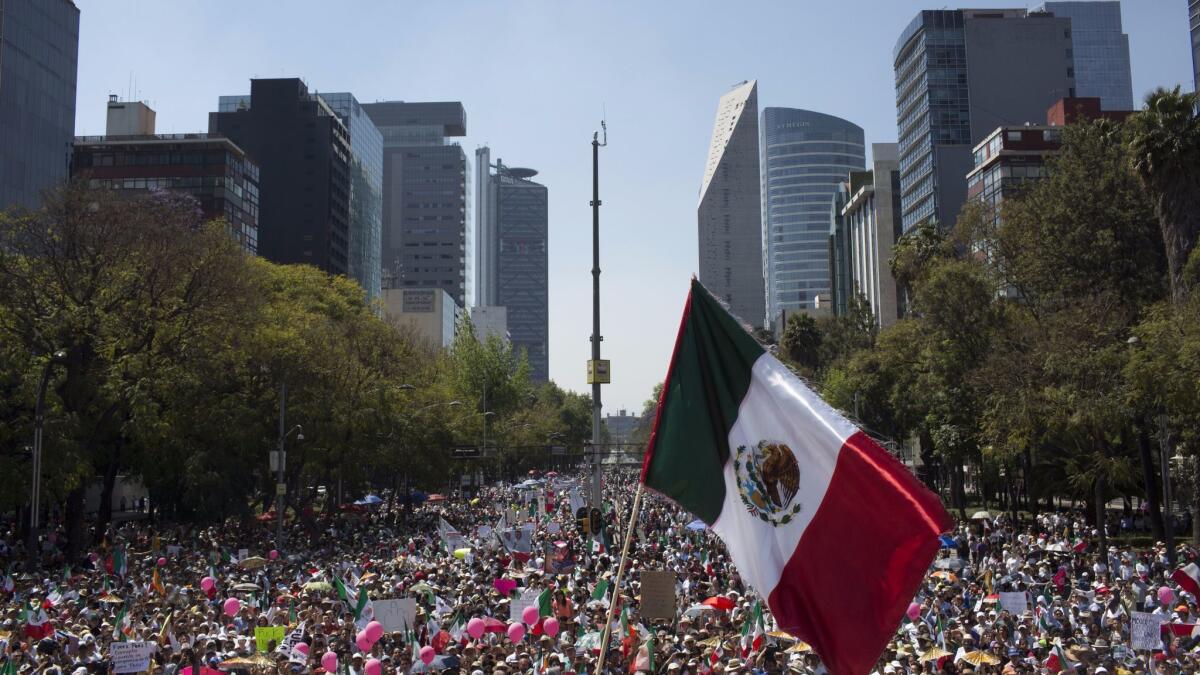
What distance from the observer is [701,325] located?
8281mm

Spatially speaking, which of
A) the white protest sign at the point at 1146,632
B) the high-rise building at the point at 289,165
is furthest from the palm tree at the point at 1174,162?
the high-rise building at the point at 289,165

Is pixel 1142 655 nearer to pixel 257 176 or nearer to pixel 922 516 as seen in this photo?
pixel 922 516

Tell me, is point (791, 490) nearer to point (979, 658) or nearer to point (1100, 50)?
point (979, 658)

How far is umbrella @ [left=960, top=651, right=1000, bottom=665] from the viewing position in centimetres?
1414

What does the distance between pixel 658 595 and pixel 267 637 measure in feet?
18.2

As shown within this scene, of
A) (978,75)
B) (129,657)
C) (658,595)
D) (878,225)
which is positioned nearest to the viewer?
(129,657)

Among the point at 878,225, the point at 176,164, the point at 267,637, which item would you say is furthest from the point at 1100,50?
the point at 267,637

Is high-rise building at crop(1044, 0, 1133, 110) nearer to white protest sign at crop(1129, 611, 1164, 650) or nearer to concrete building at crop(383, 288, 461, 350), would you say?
concrete building at crop(383, 288, 461, 350)

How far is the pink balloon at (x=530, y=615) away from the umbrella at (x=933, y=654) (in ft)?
18.7

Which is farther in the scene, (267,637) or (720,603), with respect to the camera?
(720,603)

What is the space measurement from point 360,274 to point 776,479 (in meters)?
170

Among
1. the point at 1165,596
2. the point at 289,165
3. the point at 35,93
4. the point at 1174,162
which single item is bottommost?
the point at 1165,596

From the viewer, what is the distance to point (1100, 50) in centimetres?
19762

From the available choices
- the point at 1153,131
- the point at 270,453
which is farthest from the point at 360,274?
the point at 1153,131
